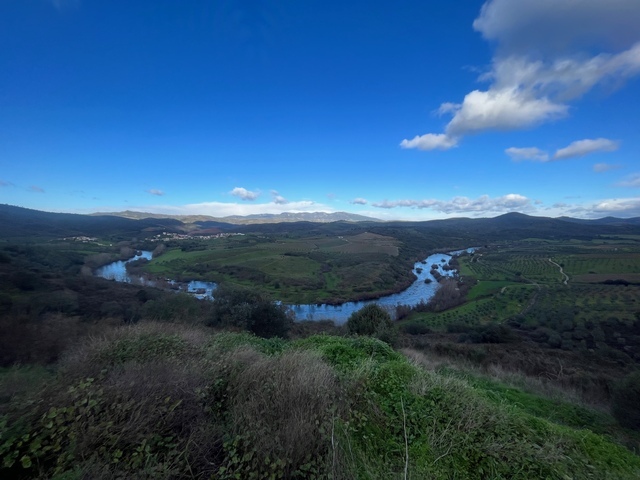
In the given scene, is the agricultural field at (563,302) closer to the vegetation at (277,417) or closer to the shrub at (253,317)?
the vegetation at (277,417)

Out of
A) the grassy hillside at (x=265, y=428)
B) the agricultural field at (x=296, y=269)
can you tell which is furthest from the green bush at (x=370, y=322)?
the agricultural field at (x=296, y=269)

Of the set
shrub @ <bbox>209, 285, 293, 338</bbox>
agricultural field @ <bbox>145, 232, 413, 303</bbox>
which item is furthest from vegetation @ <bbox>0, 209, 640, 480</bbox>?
agricultural field @ <bbox>145, 232, 413, 303</bbox>

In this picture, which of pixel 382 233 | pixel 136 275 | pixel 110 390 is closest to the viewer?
pixel 110 390

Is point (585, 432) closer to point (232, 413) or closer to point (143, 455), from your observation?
point (232, 413)

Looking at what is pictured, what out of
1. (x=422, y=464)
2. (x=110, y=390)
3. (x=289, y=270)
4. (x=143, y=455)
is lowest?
(x=289, y=270)

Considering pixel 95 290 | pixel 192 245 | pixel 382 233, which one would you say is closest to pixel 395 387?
pixel 95 290

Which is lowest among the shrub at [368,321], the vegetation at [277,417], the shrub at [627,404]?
the shrub at [368,321]

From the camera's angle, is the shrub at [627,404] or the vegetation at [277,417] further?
the shrub at [627,404]

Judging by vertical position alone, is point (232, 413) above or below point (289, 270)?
above
